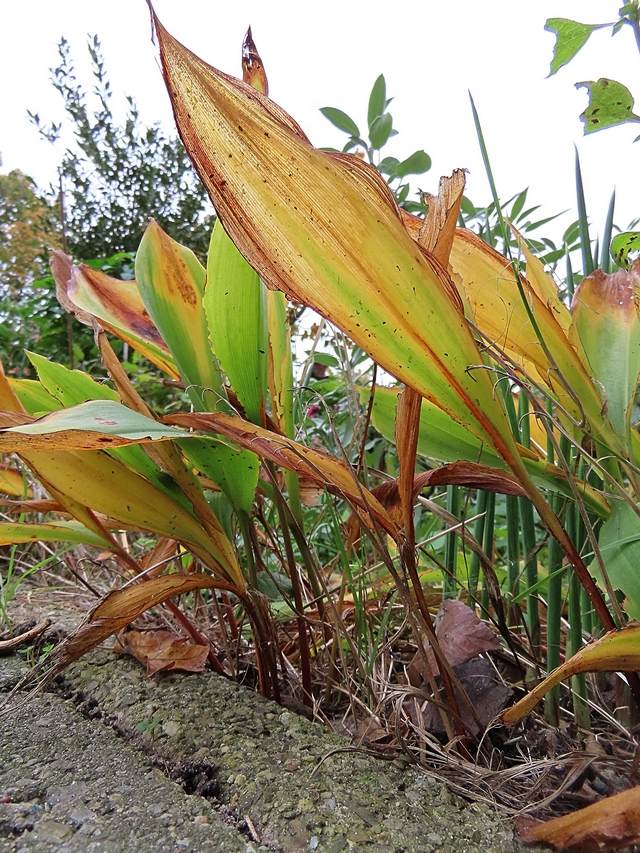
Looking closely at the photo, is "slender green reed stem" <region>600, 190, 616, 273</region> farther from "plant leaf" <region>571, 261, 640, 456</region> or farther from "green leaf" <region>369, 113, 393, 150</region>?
"green leaf" <region>369, 113, 393, 150</region>

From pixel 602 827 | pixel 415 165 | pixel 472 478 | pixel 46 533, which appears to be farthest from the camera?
pixel 415 165

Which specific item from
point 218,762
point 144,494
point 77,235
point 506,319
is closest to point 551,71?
point 506,319

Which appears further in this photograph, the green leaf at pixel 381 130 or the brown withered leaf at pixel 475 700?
the green leaf at pixel 381 130

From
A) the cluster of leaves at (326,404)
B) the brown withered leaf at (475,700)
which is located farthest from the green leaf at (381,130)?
the brown withered leaf at (475,700)

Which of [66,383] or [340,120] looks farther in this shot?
[340,120]

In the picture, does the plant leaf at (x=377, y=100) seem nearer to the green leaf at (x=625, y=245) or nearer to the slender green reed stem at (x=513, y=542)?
the green leaf at (x=625, y=245)

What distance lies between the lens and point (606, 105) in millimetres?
438

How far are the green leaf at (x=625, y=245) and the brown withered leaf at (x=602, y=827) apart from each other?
39cm

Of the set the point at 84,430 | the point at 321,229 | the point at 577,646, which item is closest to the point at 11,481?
the point at 84,430

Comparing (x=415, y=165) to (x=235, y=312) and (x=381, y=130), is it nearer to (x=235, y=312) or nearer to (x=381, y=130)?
(x=381, y=130)

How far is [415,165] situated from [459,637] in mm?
577

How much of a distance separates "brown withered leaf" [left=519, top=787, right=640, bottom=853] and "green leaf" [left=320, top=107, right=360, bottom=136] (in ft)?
2.56

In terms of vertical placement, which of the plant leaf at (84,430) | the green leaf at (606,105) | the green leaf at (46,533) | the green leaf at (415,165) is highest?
the green leaf at (415,165)

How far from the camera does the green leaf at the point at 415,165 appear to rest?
72cm
